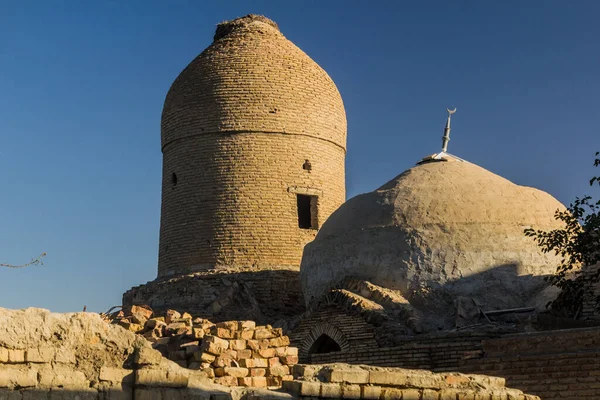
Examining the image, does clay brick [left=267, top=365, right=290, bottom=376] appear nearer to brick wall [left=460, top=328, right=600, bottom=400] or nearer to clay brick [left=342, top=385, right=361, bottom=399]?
clay brick [left=342, top=385, right=361, bottom=399]

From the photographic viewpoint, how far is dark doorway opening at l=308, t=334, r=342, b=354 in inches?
571

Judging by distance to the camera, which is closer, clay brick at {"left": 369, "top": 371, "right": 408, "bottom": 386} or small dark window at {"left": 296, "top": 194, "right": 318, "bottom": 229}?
clay brick at {"left": 369, "top": 371, "right": 408, "bottom": 386}

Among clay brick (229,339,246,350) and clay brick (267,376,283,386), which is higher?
clay brick (229,339,246,350)

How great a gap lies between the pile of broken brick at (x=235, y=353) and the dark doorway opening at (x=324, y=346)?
6.65 m

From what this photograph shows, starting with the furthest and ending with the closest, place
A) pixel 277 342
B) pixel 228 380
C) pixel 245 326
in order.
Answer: pixel 245 326 < pixel 277 342 < pixel 228 380

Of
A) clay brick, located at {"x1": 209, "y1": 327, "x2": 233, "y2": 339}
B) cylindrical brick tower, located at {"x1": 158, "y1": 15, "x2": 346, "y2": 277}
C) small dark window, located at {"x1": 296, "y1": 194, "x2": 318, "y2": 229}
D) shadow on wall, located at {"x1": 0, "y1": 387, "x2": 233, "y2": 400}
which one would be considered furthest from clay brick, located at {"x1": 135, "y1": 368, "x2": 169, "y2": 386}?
small dark window, located at {"x1": 296, "y1": 194, "x2": 318, "y2": 229}

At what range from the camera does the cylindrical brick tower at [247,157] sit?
18125 millimetres

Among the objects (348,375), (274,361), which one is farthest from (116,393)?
(274,361)

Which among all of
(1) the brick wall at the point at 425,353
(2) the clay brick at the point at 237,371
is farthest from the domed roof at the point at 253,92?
(2) the clay brick at the point at 237,371

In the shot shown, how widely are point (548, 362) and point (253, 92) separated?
9.73 m

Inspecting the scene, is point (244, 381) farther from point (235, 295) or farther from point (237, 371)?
point (235, 295)

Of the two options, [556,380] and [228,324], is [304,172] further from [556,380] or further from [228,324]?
[228,324]

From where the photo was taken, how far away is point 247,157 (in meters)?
18.4

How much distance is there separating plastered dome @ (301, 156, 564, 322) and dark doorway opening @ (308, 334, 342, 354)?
918mm
